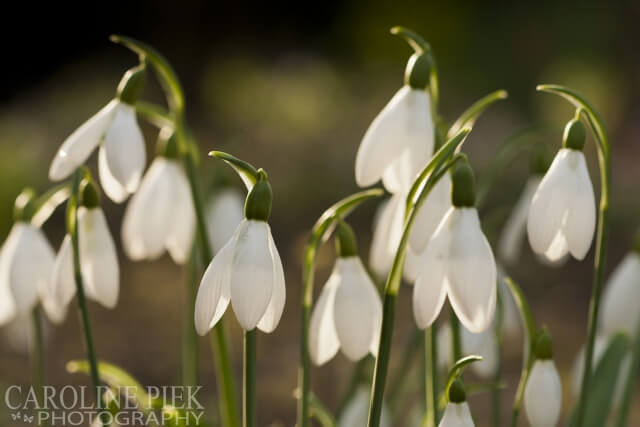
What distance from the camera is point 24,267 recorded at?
4.54ft

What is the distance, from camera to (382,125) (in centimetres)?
125

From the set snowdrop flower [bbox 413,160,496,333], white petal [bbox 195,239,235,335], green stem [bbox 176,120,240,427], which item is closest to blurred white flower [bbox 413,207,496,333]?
snowdrop flower [bbox 413,160,496,333]

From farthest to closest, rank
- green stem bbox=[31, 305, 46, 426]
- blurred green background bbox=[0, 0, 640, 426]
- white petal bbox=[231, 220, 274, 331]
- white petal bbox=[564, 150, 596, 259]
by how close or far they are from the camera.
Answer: blurred green background bbox=[0, 0, 640, 426]
green stem bbox=[31, 305, 46, 426]
white petal bbox=[564, 150, 596, 259]
white petal bbox=[231, 220, 274, 331]

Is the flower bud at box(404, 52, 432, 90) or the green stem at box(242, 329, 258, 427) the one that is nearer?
the green stem at box(242, 329, 258, 427)

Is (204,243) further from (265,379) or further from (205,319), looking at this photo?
(265,379)

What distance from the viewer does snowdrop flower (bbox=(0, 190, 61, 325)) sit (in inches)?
54.2

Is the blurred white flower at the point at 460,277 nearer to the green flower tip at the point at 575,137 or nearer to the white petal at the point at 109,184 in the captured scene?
→ the green flower tip at the point at 575,137

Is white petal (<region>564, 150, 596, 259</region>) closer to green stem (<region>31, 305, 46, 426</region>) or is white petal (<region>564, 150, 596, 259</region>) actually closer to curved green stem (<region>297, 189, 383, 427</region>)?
curved green stem (<region>297, 189, 383, 427</region>)

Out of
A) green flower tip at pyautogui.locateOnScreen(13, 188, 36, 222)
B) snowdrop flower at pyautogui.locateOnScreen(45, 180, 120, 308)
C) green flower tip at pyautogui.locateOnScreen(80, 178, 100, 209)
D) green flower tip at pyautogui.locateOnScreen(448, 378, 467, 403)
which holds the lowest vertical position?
green flower tip at pyautogui.locateOnScreen(448, 378, 467, 403)

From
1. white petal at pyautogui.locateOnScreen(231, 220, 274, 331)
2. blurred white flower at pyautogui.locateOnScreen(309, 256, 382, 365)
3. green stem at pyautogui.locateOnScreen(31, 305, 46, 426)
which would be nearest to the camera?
white petal at pyautogui.locateOnScreen(231, 220, 274, 331)

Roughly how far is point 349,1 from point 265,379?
529 centimetres

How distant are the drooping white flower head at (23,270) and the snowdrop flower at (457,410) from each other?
2.16 ft

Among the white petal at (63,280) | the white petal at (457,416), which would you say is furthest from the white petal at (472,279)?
the white petal at (63,280)

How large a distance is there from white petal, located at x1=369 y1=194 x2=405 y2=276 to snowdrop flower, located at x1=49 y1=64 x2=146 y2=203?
0.35 m
